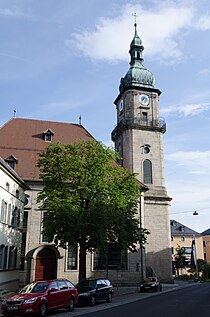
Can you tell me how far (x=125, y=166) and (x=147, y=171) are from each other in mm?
2673

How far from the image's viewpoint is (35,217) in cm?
3231

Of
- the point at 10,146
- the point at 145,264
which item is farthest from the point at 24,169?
the point at 145,264

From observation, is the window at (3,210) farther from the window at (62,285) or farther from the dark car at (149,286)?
the dark car at (149,286)

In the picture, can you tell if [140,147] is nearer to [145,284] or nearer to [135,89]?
[135,89]

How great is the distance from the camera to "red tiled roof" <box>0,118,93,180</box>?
34.1 metres

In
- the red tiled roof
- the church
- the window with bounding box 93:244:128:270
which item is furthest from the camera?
the red tiled roof

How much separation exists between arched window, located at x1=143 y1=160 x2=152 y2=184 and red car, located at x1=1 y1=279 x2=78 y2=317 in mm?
23842

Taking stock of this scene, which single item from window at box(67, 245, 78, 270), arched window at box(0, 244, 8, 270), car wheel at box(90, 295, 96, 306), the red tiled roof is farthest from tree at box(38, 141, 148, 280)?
the red tiled roof

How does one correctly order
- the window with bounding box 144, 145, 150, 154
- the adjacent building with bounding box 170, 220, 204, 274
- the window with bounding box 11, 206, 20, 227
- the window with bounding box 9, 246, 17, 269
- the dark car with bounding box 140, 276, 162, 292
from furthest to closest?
the adjacent building with bounding box 170, 220, 204, 274 → the window with bounding box 144, 145, 150, 154 → the window with bounding box 11, 206, 20, 227 → the dark car with bounding box 140, 276, 162, 292 → the window with bounding box 9, 246, 17, 269

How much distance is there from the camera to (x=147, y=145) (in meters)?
41.5

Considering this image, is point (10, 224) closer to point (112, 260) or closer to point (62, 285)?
point (112, 260)

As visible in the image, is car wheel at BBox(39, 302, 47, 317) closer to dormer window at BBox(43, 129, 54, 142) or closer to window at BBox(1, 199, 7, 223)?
window at BBox(1, 199, 7, 223)

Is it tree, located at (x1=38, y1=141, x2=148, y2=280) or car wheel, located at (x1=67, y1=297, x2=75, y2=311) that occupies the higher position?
tree, located at (x1=38, y1=141, x2=148, y2=280)

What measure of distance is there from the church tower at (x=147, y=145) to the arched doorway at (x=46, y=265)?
10172 millimetres
